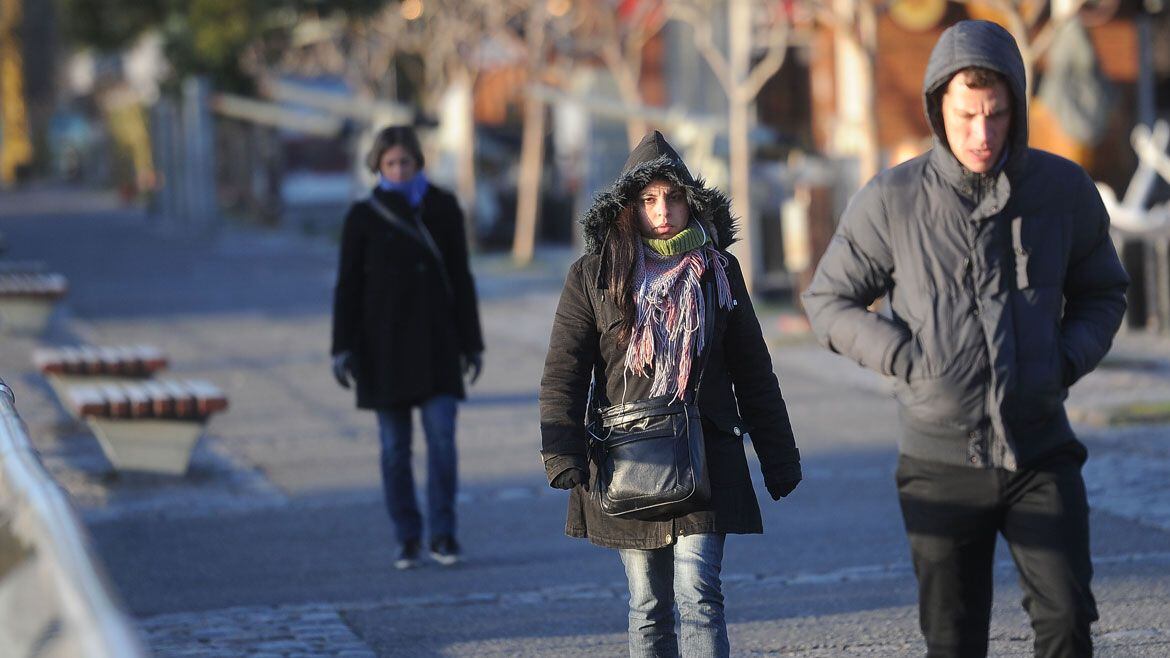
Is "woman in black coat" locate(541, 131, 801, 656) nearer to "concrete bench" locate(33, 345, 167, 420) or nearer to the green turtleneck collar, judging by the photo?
the green turtleneck collar

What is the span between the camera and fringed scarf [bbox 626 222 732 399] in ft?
15.8

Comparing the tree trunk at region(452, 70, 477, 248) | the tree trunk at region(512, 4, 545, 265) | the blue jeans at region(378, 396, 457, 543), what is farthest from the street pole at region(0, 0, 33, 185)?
the blue jeans at region(378, 396, 457, 543)

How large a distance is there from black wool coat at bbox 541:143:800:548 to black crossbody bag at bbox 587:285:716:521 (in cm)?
6

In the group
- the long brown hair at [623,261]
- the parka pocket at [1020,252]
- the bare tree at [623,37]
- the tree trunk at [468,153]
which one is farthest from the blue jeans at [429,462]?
the tree trunk at [468,153]

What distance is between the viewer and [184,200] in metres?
41.5

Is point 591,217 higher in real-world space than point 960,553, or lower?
higher

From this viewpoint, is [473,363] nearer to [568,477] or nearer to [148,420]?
[148,420]

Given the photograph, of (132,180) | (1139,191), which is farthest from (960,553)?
(132,180)

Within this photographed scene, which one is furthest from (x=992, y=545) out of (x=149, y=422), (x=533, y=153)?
(x=533, y=153)

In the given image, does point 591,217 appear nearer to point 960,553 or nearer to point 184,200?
point 960,553

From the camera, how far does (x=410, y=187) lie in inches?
319

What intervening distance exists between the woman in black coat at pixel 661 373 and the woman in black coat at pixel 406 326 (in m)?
3.07

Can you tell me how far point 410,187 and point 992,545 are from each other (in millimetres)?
4163

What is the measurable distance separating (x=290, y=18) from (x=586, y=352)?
109 ft
